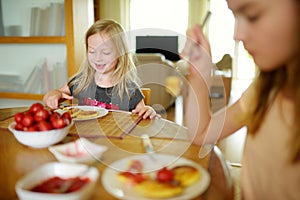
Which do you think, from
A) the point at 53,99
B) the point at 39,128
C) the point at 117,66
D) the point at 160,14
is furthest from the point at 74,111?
the point at 160,14

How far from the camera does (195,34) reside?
482 mm

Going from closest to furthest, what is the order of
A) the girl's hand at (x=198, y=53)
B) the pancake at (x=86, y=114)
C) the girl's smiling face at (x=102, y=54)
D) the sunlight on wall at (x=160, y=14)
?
the girl's hand at (x=198, y=53), the pancake at (x=86, y=114), the girl's smiling face at (x=102, y=54), the sunlight on wall at (x=160, y=14)

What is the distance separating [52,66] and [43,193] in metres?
1.80

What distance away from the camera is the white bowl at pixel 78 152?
569 millimetres

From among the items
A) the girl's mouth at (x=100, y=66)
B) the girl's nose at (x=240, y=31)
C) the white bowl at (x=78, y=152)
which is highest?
Answer: the girl's nose at (x=240, y=31)

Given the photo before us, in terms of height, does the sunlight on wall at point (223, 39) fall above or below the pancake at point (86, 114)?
above

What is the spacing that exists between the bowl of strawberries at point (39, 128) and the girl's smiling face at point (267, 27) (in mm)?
444

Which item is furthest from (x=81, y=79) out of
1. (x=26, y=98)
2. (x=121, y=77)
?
(x=26, y=98)

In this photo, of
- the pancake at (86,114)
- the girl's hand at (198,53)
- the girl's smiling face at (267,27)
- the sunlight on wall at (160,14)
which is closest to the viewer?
the girl's smiling face at (267,27)

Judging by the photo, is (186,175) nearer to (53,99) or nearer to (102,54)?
(53,99)

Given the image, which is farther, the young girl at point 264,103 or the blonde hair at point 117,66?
the blonde hair at point 117,66

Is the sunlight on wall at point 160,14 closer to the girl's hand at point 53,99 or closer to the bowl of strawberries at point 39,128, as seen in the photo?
the girl's hand at point 53,99

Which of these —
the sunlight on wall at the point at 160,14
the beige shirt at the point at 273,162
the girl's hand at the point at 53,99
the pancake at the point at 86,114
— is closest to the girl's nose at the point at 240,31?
the beige shirt at the point at 273,162

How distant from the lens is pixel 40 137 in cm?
66
